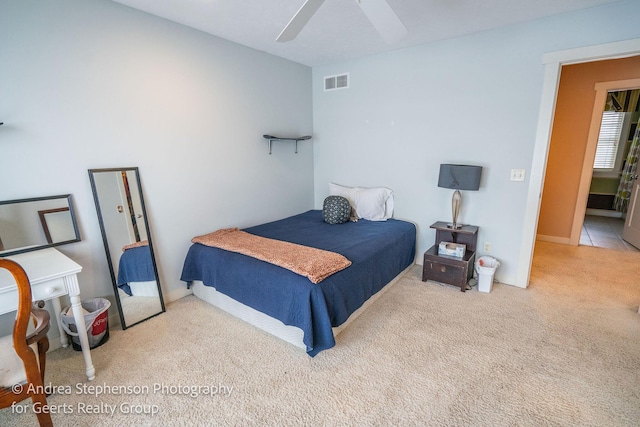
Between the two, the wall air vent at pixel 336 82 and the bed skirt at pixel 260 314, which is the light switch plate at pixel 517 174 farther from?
the wall air vent at pixel 336 82

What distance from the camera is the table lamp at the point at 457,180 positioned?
2.76 m

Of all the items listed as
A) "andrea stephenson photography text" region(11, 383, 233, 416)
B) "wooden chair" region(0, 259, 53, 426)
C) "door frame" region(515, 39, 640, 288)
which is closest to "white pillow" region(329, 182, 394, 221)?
"door frame" region(515, 39, 640, 288)

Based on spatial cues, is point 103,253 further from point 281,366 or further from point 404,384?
point 404,384

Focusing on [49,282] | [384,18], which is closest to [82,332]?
[49,282]

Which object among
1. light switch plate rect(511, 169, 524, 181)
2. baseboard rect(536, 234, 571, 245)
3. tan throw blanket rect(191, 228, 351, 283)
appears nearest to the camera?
tan throw blanket rect(191, 228, 351, 283)

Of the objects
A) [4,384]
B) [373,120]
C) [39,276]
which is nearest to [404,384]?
[4,384]

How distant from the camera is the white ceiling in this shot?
7.12 feet

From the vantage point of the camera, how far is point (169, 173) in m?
2.59

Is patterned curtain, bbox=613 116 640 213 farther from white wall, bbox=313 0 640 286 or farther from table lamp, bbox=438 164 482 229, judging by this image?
table lamp, bbox=438 164 482 229

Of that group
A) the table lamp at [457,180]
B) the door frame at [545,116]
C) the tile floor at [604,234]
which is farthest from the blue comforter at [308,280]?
the tile floor at [604,234]

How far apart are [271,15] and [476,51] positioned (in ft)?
6.42

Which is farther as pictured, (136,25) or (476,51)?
(476,51)

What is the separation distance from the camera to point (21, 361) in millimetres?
1334

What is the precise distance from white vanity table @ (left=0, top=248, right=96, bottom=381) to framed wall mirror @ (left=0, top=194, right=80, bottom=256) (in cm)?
8
